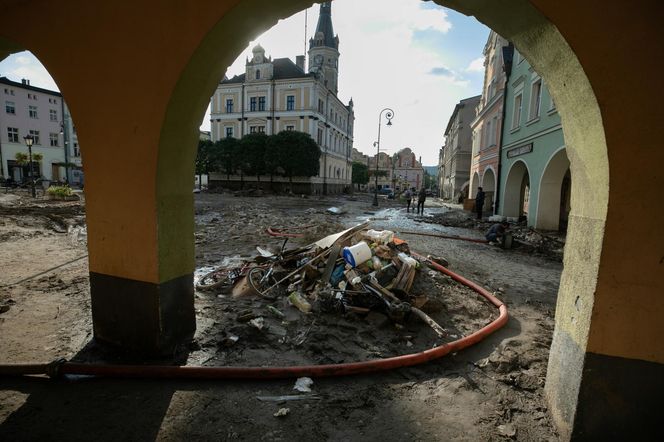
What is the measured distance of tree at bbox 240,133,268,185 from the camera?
127ft

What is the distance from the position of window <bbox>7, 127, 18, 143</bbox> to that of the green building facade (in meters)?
54.3

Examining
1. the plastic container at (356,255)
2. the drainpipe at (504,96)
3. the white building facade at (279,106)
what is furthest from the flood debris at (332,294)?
the white building facade at (279,106)

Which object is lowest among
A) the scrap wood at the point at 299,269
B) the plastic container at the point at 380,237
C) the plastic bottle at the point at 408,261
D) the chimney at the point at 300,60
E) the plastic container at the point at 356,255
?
the scrap wood at the point at 299,269

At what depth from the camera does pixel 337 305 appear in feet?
14.9

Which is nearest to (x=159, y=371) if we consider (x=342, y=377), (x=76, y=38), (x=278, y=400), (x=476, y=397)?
(x=278, y=400)

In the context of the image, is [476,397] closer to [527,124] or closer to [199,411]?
[199,411]

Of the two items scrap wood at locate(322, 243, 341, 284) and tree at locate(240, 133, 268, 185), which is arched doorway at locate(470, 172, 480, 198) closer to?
scrap wood at locate(322, 243, 341, 284)

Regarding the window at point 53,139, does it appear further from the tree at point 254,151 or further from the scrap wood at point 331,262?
the scrap wood at point 331,262

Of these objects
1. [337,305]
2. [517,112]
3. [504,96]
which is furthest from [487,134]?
[337,305]

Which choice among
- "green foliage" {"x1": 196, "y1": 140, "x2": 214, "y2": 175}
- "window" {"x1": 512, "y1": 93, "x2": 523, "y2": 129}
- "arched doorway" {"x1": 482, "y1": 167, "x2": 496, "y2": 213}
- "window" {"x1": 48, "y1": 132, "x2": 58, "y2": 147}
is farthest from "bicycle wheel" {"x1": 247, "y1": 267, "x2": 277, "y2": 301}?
"window" {"x1": 48, "y1": 132, "x2": 58, "y2": 147}

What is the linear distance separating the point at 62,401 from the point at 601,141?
15.0ft

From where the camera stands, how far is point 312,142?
38312mm

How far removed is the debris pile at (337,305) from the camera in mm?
3781

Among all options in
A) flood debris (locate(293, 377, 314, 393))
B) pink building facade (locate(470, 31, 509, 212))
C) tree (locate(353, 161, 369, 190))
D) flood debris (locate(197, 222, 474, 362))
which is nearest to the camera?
flood debris (locate(293, 377, 314, 393))
